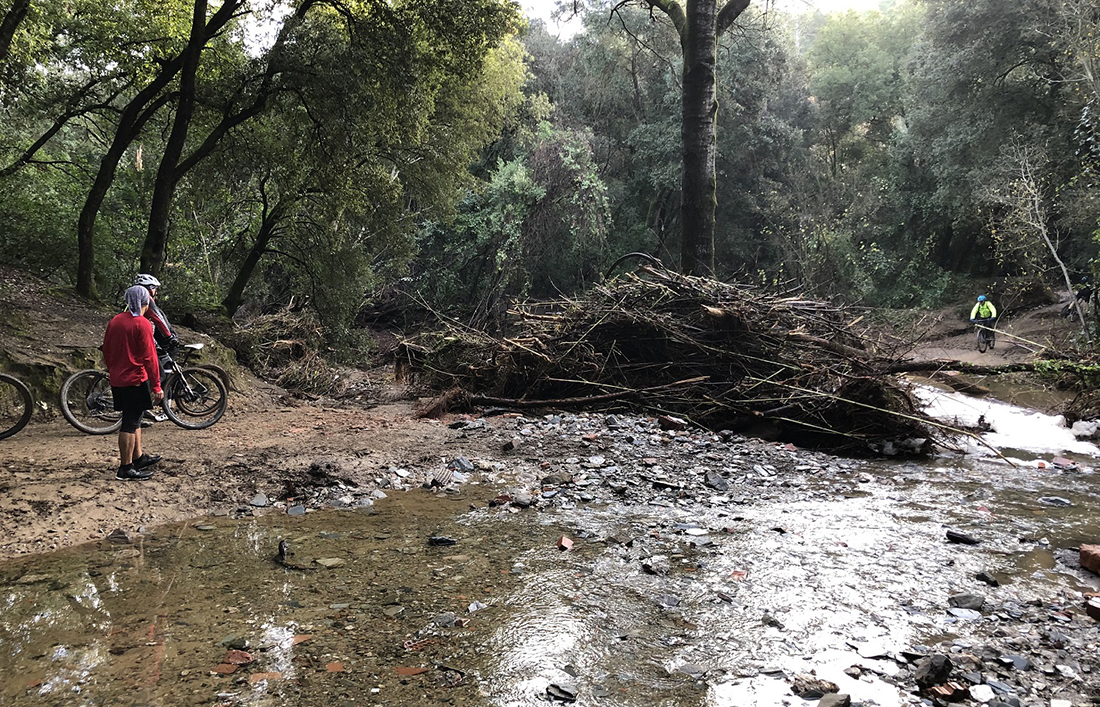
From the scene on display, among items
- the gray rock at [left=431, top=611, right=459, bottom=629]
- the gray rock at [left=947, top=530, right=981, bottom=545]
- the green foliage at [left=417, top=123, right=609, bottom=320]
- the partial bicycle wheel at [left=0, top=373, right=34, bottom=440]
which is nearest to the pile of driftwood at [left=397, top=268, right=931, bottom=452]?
the gray rock at [left=947, top=530, right=981, bottom=545]

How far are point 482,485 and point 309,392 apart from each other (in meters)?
7.52

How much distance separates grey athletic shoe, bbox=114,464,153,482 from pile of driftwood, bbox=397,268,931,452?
378 centimetres

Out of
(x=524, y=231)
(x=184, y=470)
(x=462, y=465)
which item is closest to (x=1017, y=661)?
(x=462, y=465)

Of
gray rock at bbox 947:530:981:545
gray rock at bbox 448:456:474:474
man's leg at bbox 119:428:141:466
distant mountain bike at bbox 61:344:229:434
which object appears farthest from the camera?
distant mountain bike at bbox 61:344:229:434

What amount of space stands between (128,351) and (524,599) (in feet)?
14.3

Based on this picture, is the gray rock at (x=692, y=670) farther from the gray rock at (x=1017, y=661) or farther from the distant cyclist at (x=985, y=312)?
the distant cyclist at (x=985, y=312)

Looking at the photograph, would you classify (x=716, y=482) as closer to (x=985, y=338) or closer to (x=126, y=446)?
(x=126, y=446)

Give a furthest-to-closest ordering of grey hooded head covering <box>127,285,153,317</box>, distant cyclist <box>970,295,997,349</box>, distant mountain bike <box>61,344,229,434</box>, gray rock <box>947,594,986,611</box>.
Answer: distant cyclist <box>970,295,997,349</box>
distant mountain bike <box>61,344,229,434</box>
grey hooded head covering <box>127,285,153,317</box>
gray rock <box>947,594,986,611</box>

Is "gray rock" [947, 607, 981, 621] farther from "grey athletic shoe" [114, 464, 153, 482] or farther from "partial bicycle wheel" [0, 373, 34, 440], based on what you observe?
"partial bicycle wheel" [0, 373, 34, 440]

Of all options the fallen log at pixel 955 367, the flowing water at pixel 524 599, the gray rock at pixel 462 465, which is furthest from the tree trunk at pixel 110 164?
the fallen log at pixel 955 367

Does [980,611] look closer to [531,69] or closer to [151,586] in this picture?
[151,586]

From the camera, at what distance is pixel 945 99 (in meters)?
21.5

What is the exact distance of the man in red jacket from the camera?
502 cm

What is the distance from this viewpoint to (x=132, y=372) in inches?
206
